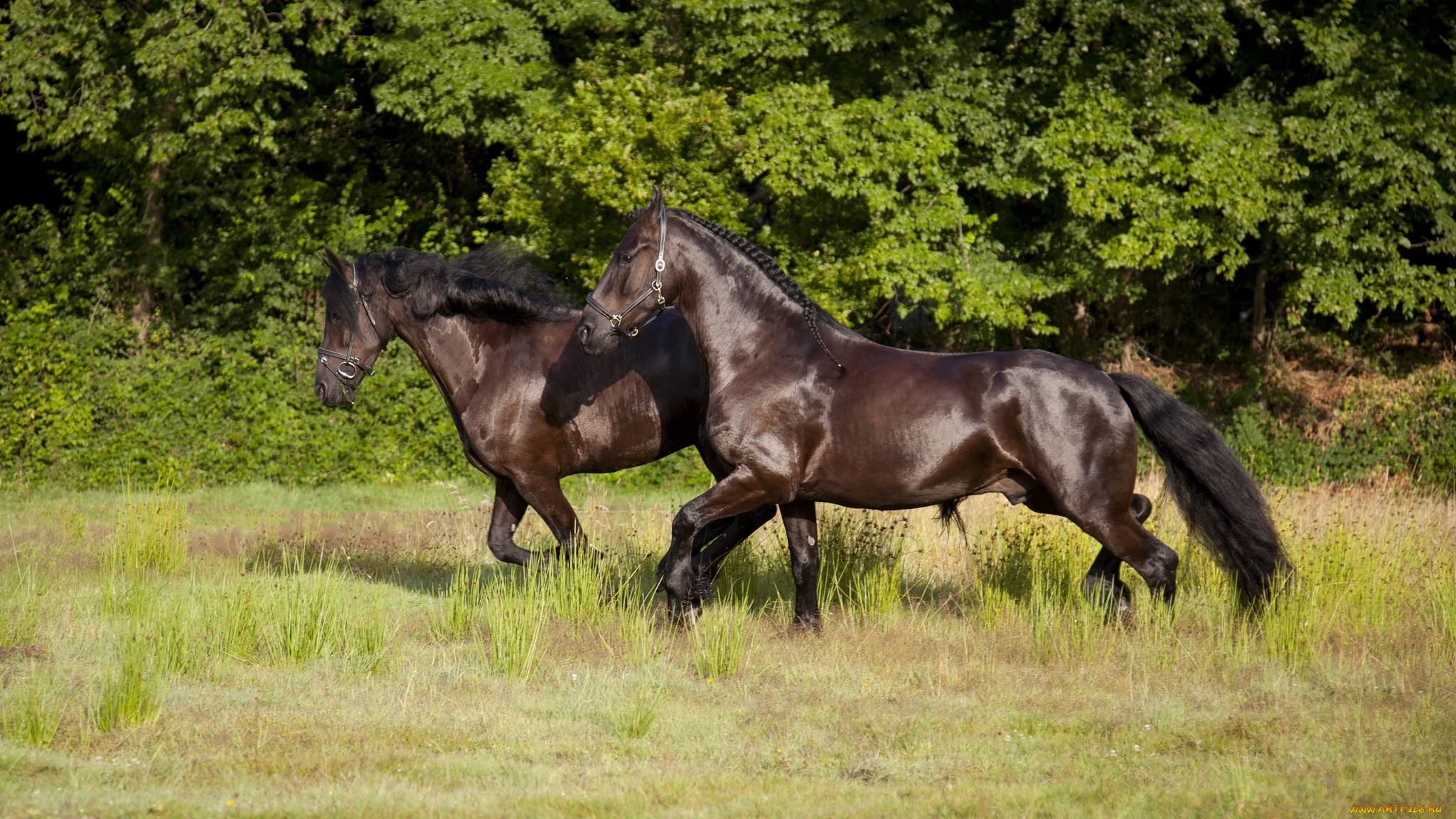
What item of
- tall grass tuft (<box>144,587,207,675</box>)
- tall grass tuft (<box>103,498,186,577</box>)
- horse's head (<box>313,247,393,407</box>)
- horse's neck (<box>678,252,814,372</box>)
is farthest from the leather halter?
tall grass tuft (<box>103,498,186,577</box>)

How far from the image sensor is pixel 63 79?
15.4 metres

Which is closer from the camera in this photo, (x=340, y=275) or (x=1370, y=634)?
(x=1370, y=634)

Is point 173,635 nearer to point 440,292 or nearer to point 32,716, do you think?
point 32,716

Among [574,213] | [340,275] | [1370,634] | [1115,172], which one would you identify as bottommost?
[1370,634]

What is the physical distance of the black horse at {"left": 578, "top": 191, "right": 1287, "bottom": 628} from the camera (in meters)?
6.24

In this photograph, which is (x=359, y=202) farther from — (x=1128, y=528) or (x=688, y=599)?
(x=1128, y=528)

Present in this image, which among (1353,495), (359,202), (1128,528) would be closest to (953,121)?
(1353,495)

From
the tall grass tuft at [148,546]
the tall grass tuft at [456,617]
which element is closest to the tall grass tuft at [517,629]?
the tall grass tuft at [456,617]

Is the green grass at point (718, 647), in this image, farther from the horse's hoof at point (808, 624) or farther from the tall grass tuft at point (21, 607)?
the tall grass tuft at point (21, 607)

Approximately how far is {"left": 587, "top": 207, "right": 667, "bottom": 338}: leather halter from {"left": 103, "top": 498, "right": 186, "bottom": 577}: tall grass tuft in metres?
4.40

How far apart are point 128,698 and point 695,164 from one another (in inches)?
448

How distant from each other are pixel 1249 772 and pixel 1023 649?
1.96 meters

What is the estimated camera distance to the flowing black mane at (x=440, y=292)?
24.3 ft

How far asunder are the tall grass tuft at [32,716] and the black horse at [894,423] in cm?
306
